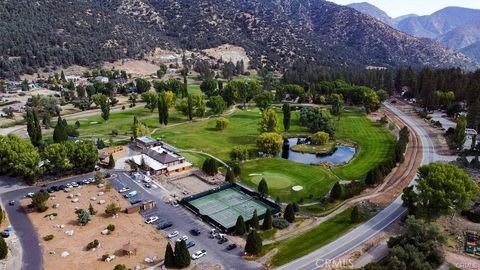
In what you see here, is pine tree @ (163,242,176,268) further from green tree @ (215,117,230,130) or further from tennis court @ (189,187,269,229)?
green tree @ (215,117,230,130)

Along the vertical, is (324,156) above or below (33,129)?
below

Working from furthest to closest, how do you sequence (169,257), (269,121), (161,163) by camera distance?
(269,121) < (161,163) < (169,257)

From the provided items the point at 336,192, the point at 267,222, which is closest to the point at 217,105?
the point at 336,192

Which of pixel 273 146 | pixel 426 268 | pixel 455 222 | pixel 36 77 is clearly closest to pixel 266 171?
pixel 273 146

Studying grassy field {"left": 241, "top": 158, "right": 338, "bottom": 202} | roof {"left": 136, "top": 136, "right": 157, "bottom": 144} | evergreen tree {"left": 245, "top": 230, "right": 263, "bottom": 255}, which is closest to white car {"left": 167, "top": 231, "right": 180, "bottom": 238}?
evergreen tree {"left": 245, "top": 230, "right": 263, "bottom": 255}

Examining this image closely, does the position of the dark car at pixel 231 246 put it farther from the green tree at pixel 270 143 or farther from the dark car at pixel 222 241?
the green tree at pixel 270 143

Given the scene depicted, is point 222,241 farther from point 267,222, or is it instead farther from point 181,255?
point 181,255
